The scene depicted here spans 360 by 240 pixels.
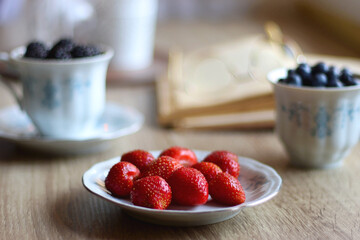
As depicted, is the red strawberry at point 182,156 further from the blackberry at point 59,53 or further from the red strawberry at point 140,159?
the blackberry at point 59,53

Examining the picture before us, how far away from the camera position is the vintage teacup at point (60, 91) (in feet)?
2.53

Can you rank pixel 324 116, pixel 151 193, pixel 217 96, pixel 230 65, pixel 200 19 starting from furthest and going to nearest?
1. pixel 200 19
2. pixel 230 65
3. pixel 217 96
4. pixel 324 116
5. pixel 151 193

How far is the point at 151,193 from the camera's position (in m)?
0.53

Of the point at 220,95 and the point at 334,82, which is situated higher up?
the point at 334,82

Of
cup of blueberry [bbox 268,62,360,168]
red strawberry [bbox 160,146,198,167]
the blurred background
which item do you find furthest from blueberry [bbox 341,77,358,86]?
the blurred background

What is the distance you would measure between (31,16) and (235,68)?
1.76 feet

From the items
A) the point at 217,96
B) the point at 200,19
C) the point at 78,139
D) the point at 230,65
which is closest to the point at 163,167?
the point at 78,139

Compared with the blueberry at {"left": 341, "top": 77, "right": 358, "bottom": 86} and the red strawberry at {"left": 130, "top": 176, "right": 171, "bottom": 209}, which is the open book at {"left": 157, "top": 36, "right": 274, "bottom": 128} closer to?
the blueberry at {"left": 341, "top": 77, "right": 358, "bottom": 86}

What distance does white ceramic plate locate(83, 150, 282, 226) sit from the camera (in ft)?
1.71

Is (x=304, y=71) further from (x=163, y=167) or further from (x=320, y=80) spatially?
(x=163, y=167)

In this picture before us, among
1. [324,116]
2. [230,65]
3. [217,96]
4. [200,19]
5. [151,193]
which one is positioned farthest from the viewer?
[200,19]

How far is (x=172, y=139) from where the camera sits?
877 millimetres

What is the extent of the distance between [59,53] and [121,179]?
0.91 ft

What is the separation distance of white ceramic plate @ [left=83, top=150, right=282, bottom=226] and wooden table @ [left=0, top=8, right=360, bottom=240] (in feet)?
0.04
